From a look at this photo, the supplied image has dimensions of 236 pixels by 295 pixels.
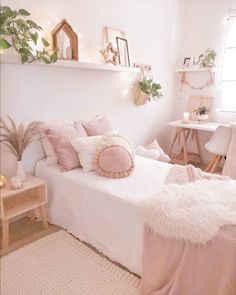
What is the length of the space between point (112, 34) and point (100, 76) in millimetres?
440

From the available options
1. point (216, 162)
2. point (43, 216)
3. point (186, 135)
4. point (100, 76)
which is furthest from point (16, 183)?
point (186, 135)

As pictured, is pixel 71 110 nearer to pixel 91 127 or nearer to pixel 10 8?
pixel 91 127

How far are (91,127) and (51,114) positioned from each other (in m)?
0.36

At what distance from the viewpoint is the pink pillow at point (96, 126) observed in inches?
88.3

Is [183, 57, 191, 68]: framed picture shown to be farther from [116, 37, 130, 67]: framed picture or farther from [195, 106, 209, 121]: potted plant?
[116, 37, 130, 67]: framed picture

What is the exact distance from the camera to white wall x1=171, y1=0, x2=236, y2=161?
327cm

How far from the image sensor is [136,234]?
1.51 m

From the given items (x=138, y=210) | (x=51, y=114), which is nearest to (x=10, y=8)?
(x=51, y=114)

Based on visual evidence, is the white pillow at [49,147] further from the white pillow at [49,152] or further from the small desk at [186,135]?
→ the small desk at [186,135]

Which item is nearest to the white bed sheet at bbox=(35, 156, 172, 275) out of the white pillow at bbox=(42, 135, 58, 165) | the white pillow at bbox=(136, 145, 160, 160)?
the white pillow at bbox=(42, 135, 58, 165)

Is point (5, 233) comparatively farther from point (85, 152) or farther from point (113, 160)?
point (113, 160)

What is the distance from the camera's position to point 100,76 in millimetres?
2504

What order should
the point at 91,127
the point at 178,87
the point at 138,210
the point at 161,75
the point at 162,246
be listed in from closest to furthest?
the point at 162,246 → the point at 138,210 → the point at 91,127 → the point at 161,75 → the point at 178,87

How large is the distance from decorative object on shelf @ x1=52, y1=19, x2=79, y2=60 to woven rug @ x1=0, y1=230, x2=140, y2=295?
1479mm
